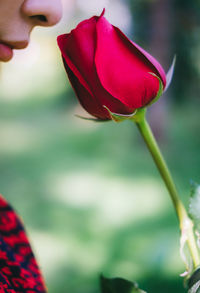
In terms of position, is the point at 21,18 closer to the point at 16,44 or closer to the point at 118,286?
the point at 16,44

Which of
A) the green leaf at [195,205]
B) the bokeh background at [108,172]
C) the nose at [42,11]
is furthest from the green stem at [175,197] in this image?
the bokeh background at [108,172]

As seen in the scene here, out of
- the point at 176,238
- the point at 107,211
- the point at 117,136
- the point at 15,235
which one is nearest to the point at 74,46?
the point at 15,235

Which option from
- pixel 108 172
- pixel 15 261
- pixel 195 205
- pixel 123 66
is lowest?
pixel 108 172

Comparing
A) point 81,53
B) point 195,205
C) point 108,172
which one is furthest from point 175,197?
point 108,172

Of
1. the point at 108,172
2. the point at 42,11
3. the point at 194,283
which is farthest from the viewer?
the point at 108,172

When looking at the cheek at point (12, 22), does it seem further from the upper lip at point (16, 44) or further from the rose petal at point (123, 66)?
the rose petal at point (123, 66)

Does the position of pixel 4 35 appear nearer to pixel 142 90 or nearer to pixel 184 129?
pixel 142 90

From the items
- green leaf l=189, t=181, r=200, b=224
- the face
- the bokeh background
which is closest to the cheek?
the face
